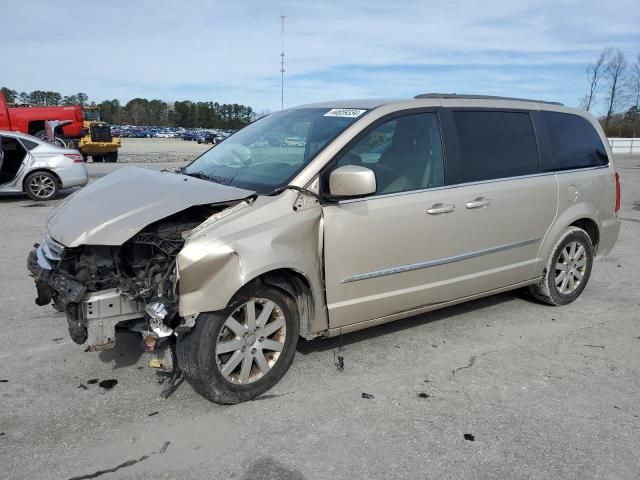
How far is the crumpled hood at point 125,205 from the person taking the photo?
3.25 metres

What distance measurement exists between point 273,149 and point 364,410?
2012 mm

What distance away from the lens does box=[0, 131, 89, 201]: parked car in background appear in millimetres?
11414

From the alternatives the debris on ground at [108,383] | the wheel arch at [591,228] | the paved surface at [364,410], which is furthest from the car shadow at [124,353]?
the wheel arch at [591,228]

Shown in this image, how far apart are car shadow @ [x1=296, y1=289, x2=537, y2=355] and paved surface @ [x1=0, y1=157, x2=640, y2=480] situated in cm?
2

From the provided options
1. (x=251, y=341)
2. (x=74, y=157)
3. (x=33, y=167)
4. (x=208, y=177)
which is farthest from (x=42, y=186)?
(x=251, y=341)

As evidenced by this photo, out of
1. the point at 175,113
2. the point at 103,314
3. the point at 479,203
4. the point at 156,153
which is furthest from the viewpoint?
the point at 175,113

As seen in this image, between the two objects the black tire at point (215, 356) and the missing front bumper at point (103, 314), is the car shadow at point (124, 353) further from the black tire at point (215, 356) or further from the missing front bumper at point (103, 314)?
the black tire at point (215, 356)

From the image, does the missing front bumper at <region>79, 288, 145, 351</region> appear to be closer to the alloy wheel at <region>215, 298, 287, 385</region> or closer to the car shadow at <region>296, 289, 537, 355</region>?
the alloy wheel at <region>215, 298, 287, 385</region>

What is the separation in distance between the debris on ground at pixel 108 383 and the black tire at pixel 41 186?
913 centimetres

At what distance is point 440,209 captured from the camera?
13.6 ft

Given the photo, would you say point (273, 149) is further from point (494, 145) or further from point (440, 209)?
point (494, 145)

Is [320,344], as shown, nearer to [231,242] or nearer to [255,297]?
[255,297]

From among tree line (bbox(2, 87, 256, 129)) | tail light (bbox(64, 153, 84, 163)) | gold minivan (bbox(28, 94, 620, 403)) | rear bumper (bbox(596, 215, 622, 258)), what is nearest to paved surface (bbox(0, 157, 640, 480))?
gold minivan (bbox(28, 94, 620, 403))

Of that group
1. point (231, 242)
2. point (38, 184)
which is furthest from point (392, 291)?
point (38, 184)
